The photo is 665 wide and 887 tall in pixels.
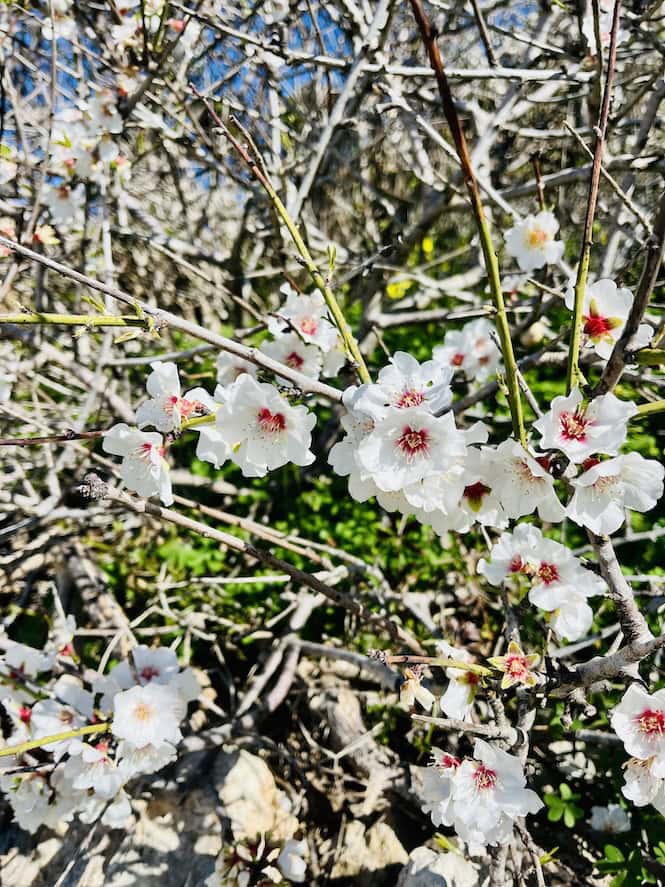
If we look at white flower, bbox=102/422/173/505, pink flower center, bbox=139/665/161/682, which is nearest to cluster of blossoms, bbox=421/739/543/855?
white flower, bbox=102/422/173/505

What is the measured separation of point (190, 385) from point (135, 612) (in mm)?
1306

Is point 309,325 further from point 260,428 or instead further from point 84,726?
point 84,726

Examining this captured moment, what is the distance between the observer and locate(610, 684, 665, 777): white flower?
126 cm

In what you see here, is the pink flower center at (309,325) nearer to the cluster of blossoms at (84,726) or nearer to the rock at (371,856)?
the cluster of blossoms at (84,726)

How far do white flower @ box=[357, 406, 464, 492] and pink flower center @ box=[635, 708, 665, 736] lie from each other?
2.39 ft

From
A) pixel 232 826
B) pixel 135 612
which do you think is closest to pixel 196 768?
pixel 232 826

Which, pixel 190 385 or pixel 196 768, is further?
pixel 190 385

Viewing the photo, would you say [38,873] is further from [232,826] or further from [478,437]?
[478,437]

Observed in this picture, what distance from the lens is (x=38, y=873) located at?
6.70ft

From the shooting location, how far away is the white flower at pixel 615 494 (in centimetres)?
114

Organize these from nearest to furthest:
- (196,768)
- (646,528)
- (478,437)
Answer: (478,437) < (196,768) < (646,528)

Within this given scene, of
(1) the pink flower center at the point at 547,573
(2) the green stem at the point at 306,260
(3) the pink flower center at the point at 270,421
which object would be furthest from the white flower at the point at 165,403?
(1) the pink flower center at the point at 547,573

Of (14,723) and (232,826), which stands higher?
(14,723)

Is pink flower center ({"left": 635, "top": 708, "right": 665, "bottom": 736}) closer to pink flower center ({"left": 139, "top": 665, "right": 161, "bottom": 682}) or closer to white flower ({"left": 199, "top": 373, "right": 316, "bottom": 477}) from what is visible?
white flower ({"left": 199, "top": 373, "right": 316, "bottom": 477})
